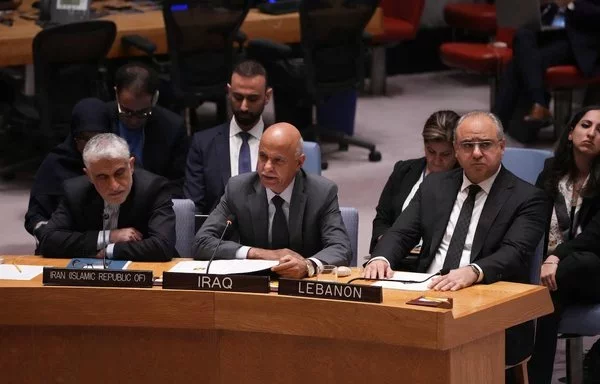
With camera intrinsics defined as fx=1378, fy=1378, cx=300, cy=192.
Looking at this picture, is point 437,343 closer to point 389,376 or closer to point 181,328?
point 389,376

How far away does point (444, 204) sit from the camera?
5.21m

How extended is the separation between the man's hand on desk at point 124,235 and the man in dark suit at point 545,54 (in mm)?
4825

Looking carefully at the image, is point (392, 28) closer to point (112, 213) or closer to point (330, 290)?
point (112, 213)

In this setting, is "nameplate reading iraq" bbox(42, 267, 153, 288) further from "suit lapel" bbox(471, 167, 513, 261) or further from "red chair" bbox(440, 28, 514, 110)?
"red chair" bbox(440, 28, 514, 110)

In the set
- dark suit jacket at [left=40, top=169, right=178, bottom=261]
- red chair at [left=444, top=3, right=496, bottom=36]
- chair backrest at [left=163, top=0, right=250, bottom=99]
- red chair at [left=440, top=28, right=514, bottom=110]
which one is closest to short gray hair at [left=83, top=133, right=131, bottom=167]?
dark suit jacket at [left=40, top=169, right=178, bottom=261]

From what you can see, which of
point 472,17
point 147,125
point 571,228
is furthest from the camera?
point 472,17

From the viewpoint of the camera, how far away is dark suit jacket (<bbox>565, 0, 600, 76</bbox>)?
9.59 metres

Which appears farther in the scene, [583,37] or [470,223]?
[583,37]

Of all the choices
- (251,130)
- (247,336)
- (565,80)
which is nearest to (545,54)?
(565,80)

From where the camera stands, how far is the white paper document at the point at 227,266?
481 centimetres

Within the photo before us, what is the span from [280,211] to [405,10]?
6113mm

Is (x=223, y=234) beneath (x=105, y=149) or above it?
beneath

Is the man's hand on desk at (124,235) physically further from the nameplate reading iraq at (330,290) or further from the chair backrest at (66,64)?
the chair backrest at (66,64)

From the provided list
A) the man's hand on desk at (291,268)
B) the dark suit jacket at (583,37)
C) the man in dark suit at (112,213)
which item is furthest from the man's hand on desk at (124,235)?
the dark suit jacket at (583,37)
